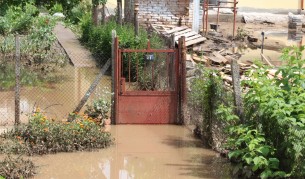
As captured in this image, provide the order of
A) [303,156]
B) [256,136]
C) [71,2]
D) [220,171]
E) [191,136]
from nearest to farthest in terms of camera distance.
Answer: [303,156] → [256,136] → [220,171] → [191,136] → [71,2]

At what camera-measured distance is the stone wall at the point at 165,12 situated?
25.3 meters

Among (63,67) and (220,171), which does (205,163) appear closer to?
(220,171)

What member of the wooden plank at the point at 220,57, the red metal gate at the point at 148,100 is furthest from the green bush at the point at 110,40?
the red metal gate at the point at 148,100

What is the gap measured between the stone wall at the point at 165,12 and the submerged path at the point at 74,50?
2507 mm

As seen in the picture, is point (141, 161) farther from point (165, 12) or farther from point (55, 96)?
point (165, 12)

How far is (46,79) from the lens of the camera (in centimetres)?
1848

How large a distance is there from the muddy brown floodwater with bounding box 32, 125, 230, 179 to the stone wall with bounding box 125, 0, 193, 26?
1277 cm

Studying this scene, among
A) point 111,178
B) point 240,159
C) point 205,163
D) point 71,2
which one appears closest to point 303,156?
point 240,159

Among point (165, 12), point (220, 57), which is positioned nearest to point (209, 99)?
point (220, 57)

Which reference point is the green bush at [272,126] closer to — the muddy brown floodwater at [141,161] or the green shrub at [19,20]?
the muddy brown floodwater at [141,161]

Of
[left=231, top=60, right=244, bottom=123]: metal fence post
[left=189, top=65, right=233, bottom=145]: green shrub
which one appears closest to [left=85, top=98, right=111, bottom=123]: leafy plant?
[left=189, top=65, right=233, bottom=145]: green shrub

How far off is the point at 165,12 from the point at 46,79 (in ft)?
27.2

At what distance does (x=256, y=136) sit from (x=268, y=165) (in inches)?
22.8

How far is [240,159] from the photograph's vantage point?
10508mm
